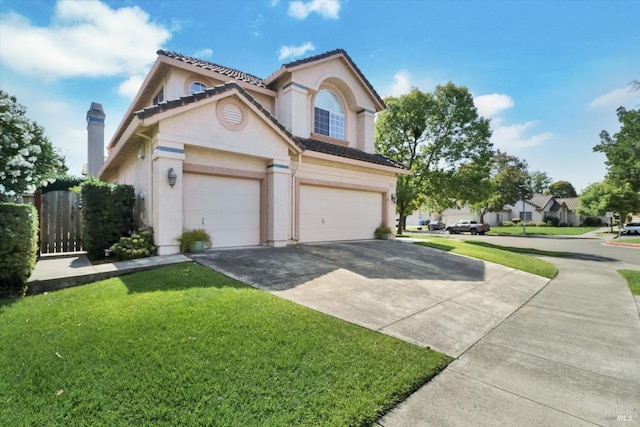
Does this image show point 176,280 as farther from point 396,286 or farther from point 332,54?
point 332,54

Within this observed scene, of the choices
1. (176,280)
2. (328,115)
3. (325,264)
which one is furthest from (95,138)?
(325,264)

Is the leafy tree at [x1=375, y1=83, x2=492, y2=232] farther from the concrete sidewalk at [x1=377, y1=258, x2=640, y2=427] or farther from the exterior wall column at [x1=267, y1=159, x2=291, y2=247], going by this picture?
the concrete sidewalk at [x1=377, y1=258, x2=640, y2=427]

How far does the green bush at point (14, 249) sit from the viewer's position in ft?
17.5

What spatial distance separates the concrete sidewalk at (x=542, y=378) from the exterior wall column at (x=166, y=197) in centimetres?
734

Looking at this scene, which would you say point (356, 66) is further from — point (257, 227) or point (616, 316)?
point (616, 316)

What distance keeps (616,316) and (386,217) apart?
9.52m

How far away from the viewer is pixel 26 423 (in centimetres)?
238

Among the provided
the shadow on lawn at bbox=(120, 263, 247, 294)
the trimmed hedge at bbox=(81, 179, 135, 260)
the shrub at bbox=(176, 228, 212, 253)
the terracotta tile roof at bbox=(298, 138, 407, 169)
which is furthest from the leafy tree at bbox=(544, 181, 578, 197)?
the trimmed hedge at bbox=(81, 179, 135, 260)

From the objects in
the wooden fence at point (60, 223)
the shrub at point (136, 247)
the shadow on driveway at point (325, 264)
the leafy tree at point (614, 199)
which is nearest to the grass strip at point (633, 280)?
A: the shadow on driveway at point (325, 264)

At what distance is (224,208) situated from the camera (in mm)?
9547

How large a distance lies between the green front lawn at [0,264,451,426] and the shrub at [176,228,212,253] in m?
3.52

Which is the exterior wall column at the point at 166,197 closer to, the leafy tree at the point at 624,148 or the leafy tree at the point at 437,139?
the leafy tree at the point at 437,139

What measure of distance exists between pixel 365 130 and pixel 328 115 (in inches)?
87.7

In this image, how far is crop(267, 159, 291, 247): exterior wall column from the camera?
10.1 m
